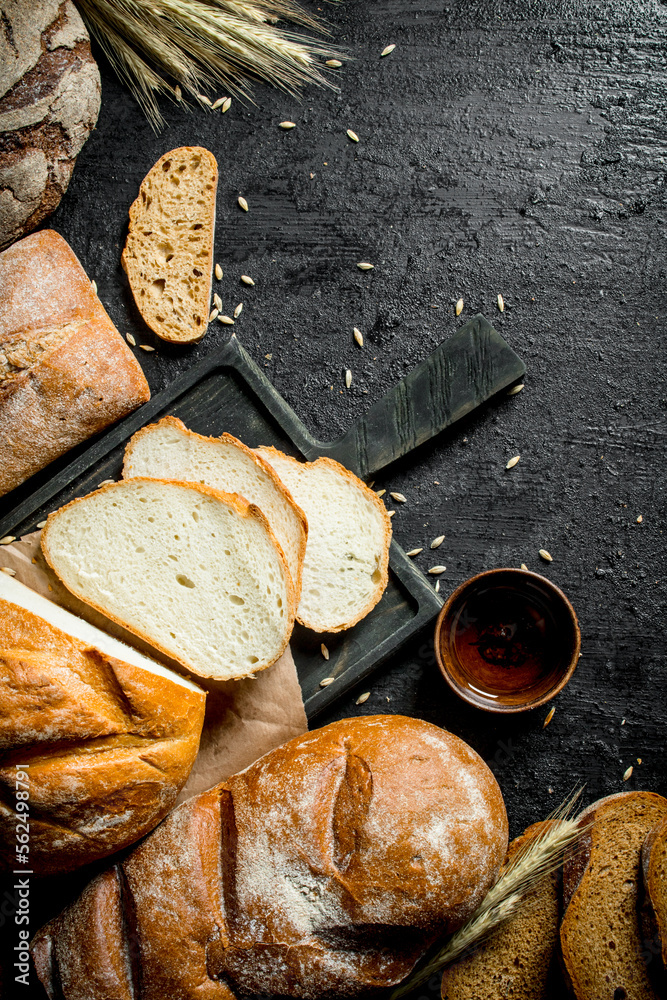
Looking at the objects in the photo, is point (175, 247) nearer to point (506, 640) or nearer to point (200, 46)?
point (200, 46)

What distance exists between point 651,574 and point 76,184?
8.70 feet

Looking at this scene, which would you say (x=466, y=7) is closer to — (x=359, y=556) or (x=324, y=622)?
(x=359, y=556)

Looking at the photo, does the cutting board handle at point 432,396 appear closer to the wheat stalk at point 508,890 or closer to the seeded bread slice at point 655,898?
the wheat stalk at point 508,890

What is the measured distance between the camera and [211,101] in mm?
2578

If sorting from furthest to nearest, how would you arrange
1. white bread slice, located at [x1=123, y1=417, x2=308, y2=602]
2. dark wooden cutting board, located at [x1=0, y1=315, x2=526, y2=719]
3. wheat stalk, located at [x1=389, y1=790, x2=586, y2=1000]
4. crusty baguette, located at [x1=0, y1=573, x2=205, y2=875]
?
dark wooden cutting board, located at [x1=0, y1=315, x2=526, y2=719] < white bread slice, located at [x1=123, y1=417, x2=308, y2=602] < wheat stalk, located at [x1=389, y1=790, x2=586, y2=1000] < crusty baguette, located at [x1=0, y1=573, x2=205, y2=875]

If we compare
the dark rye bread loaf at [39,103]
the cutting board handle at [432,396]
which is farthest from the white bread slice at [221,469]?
the dark rye bread loaf at [39,103]

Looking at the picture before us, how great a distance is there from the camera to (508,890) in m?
2.10

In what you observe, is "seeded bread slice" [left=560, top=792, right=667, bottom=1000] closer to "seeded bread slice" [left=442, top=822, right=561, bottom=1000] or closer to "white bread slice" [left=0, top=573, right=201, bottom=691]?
"seeded bread slice" [left=442, top=822, right=561, bottom=1000]

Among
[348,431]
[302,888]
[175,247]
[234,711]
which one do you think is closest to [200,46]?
[175,247]

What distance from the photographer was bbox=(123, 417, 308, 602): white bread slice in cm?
222

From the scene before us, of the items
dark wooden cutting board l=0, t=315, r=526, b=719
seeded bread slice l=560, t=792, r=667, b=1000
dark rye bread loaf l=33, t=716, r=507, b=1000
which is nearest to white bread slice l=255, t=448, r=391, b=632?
dark wooden cutting board l=0, t=315, r=526, b=719

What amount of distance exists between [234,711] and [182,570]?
0.53 meters

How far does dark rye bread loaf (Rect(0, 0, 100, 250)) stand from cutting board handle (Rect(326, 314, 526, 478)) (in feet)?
4.70

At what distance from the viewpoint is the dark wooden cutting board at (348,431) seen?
2.36 metres
